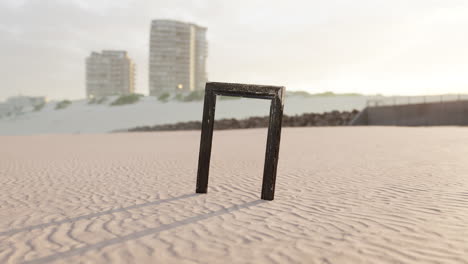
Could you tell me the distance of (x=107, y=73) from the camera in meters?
123

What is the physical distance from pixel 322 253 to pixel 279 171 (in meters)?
4.58

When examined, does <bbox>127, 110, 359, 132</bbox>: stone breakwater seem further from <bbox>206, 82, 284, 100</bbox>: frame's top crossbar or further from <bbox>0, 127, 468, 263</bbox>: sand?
<bbox>206, 82, 284, 100</bbox>: frame's top crossbar

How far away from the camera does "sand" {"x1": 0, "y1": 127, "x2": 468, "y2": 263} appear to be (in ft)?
10.7

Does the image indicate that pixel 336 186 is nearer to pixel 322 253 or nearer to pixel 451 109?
pixel 322 253

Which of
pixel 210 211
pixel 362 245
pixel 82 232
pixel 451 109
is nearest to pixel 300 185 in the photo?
pixel 210 211

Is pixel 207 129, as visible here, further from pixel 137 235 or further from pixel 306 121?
pixel 306 121

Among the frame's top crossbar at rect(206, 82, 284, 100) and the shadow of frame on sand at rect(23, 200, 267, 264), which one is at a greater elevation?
the frame's top crossbar at rect(206, 82, 284, 100)

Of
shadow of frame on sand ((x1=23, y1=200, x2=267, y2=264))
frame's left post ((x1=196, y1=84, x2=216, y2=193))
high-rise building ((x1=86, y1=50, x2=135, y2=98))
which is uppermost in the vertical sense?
high-rise building ((x1=86, y1=50, x2=135, y2=98))

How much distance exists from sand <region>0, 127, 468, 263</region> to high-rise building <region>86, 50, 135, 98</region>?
4802 inches

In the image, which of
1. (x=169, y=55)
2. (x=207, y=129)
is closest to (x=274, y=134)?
(x=207, y=129)

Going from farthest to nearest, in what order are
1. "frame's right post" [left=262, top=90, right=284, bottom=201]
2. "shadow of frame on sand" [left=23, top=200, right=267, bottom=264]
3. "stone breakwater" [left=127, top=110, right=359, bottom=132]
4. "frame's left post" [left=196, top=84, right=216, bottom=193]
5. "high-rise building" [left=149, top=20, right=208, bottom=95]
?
"high-rise building" [left=149, top=20, right=208, bottom=95], "stone breakwater" [left=127, top=110, right=359, bottom=132], "frame's left post" [left=196, top=84, right=216, bottom=193], "frame's right post" [left=262, top=90, right=284, bottom=201], "shadow of frame on sand" [left=23, top=200, right=267, bottom=264]

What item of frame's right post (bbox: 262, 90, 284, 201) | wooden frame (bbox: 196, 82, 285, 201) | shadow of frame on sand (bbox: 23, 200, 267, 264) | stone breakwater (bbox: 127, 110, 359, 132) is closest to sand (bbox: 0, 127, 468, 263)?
shadow of frame on sand (bbox: 23, 200, 267, 264)

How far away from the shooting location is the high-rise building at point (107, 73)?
12225 centimetres

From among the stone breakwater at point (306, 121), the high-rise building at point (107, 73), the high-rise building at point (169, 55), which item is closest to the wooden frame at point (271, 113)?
the stone breakwater at point (306, 121)
